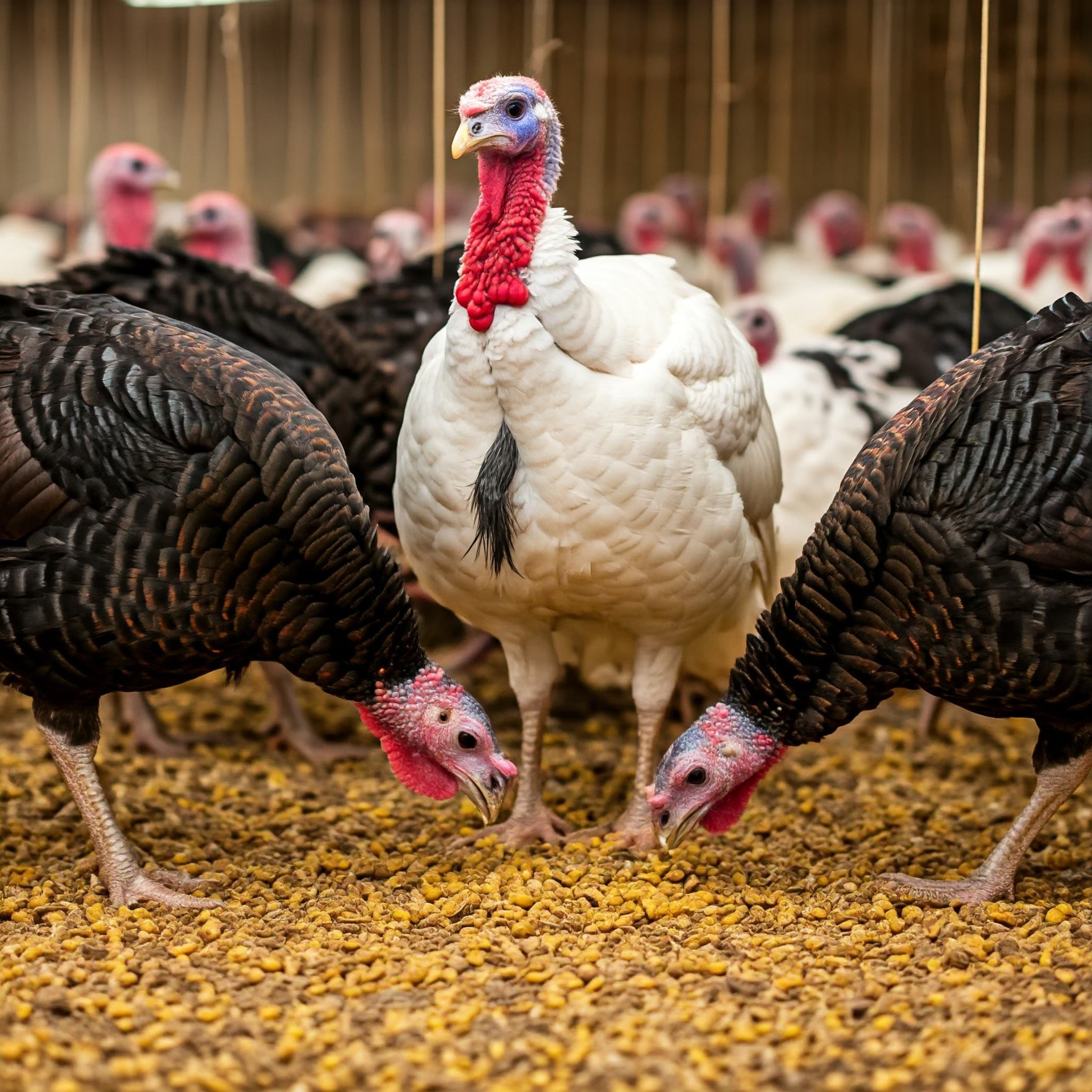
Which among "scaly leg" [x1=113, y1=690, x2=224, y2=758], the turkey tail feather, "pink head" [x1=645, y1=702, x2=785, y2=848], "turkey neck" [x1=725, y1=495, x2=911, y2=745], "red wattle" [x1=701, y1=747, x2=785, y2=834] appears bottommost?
"scaly leg" [x1=113, y1=690, x2=224, y2=758]

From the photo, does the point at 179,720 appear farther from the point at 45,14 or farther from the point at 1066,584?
the point at 45,14

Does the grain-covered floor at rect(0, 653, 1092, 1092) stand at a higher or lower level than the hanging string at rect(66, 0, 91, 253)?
lower

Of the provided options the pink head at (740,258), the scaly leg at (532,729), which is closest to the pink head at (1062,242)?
the pink head at (740,258)

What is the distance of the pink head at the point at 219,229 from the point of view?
7.19m

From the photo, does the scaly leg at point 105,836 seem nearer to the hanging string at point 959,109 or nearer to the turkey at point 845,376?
the turkey at point 845,376

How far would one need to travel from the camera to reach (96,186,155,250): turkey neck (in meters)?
7.43

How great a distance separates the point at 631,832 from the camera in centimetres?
409

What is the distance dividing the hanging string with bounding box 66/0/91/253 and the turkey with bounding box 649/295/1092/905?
4.11 meters

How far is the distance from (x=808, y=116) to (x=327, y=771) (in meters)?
11.2

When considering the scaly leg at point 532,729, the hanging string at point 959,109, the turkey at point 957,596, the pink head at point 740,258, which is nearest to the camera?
the turkey at point 957,596

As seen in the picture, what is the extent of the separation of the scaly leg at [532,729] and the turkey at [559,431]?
184 mm

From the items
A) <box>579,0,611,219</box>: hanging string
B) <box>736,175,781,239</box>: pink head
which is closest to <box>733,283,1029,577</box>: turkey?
<box>736,175,781,239</box>: pink head

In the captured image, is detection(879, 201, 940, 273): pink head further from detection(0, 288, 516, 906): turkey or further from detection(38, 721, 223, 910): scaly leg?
detection(38, 721, 223, 910): scaly leg

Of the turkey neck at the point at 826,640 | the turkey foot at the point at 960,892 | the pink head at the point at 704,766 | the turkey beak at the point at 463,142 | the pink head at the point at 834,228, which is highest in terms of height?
the turkey beak at the point at 463,142
